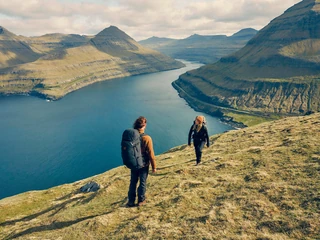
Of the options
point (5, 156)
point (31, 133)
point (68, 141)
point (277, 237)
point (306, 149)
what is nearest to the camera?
point (277, 237)

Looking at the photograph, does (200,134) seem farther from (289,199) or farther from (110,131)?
(110,131)

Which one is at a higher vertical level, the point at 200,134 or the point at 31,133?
the point at 200,134

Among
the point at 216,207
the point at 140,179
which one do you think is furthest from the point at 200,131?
the point at 140,179

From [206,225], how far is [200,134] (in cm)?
1173

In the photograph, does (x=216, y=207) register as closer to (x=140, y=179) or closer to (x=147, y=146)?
(x=140, y=179)

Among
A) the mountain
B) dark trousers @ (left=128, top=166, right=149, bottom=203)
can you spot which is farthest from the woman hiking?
dark trousers @ (left=128, top=166, right=149, bottom=203)

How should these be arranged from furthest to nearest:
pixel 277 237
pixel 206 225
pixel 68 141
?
pixel 68 141, pixel 206 225, pixel 277 237

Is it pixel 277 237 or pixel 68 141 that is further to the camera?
pixel 68 141

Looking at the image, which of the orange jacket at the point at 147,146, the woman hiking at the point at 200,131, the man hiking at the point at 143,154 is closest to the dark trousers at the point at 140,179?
the man hiking at the point at 143,154

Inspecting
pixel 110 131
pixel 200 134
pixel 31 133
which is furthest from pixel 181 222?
pixel 31 133

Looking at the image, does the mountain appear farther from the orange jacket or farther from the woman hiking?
the orange jacket

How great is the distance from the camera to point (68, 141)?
170 m

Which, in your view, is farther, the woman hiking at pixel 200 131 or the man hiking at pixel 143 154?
the woman hiking at pixel 200 131

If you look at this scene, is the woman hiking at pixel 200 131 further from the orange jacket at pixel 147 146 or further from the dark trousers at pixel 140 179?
the orange jacket at pixel 147 146
